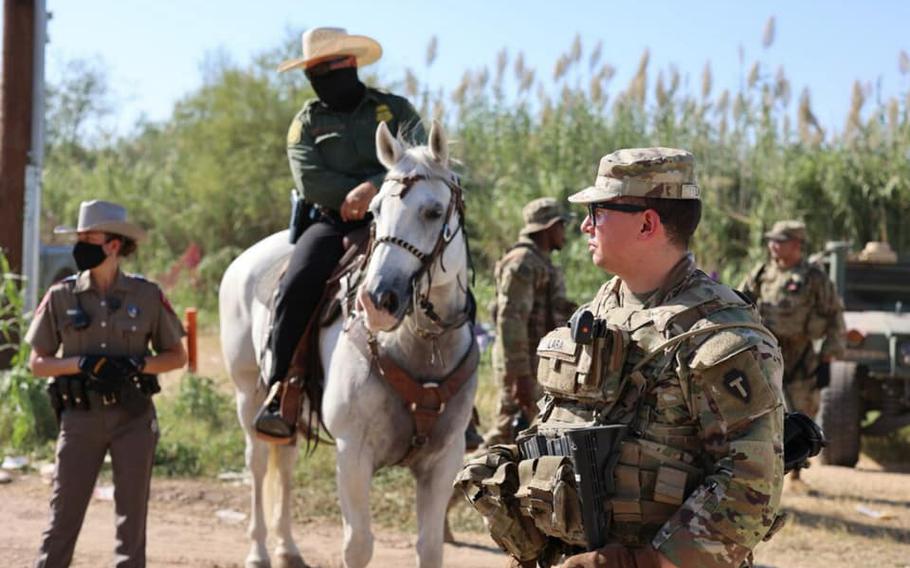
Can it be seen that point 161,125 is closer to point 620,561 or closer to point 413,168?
point 413,168

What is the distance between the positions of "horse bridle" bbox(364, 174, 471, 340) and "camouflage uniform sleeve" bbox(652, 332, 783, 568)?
2.61 m

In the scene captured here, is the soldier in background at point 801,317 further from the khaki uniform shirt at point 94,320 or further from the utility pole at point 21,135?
the utility pole at point 21,135

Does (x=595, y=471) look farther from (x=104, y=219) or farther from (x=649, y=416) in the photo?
(x=104, y=219)

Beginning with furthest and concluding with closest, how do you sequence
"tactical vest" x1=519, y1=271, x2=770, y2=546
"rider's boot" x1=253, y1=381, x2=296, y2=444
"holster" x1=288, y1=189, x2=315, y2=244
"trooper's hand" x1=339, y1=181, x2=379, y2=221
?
"holster" x1=288, y1=189, x2=315, y2=244 → "rider's boot" x1=253, y1=381, x2=296, y2=444 → "trooper's hand" x1=339, y1=181, x2=379, y2=221 → "tactical vest" x1=519, y1=271, x2=770, y2=546

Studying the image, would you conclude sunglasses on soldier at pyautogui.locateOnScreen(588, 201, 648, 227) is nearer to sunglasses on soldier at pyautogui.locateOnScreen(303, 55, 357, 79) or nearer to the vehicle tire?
sunglasses on soldier at pyautogui.locateOnScreen(303, 55, 357, 79)

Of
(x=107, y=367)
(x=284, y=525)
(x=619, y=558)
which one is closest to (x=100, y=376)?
(x=107, y=367)

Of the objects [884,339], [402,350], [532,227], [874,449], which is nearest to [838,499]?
[884,339]

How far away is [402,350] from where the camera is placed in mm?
5621

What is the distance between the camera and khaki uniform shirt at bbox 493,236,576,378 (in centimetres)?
777

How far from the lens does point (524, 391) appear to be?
782cm

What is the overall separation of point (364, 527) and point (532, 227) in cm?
313

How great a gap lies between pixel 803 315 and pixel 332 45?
4969 mm

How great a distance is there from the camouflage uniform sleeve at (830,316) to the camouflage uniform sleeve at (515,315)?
Answer: 2.97 m

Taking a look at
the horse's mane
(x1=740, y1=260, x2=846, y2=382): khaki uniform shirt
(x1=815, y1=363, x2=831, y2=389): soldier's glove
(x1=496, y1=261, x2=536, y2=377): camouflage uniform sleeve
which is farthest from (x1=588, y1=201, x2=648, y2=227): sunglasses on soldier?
(x1=815, y1=363, x2=831, y2=389): soldier's glove
